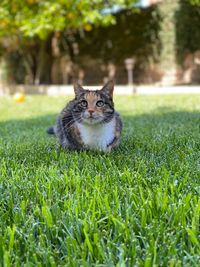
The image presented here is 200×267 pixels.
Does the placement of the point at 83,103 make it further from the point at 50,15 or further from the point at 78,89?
the point at 50,15

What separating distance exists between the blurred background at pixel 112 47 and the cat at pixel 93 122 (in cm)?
1203

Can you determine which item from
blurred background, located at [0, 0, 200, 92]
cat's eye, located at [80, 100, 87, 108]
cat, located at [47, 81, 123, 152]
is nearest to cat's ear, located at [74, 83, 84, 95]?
cat, located at [47, 81, 123, 152]

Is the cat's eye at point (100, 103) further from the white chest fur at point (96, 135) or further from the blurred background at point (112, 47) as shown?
the blurred background at point (112, 47)

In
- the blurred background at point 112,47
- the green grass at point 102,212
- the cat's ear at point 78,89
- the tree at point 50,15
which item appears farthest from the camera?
the blurred background at point 112,47

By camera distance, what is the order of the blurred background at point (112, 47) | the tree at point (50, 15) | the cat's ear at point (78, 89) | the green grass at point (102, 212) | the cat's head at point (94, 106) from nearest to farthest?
1. the green grass at point (102, 212)
2. the cat's head at point (94, 106)
3. the cat's ear at point (78, 89)
4. the tree at point (50, 15)
5. the blurred background at point (112, 47)

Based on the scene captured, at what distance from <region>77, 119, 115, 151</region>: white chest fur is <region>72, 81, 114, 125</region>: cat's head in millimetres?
46

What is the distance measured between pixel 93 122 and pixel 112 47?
18.1 metres

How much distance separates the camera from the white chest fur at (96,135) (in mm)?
2820

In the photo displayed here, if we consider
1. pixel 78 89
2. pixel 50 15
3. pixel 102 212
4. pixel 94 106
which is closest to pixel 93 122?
pixel 94 106

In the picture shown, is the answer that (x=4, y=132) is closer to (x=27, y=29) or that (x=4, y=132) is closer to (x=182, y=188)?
(x=182, y=188)

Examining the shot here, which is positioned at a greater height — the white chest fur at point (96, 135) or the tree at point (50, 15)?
the tree at point (50, 15)

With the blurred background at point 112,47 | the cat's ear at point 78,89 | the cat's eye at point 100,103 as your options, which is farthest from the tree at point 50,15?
the cat's eye at point 100,103

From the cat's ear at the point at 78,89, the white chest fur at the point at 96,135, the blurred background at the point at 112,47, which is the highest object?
the blurred background at the point at 112,47

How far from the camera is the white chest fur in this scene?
282 centimetres
